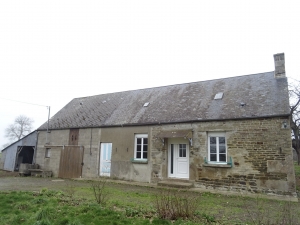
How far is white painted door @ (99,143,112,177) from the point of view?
1364 cm

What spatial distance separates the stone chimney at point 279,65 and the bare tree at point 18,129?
55746 mm

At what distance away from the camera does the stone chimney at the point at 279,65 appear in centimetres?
1153

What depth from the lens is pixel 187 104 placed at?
505 inches

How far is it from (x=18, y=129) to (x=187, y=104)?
52847 millimetres

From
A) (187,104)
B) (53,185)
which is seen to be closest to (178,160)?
(187,104)

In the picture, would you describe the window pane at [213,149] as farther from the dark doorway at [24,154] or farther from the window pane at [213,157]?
the dark doorway at [24,154]

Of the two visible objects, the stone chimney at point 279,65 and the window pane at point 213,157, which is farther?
the stone chimney at point 279,65

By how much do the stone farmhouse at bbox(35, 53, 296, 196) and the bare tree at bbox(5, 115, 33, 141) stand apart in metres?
41.7

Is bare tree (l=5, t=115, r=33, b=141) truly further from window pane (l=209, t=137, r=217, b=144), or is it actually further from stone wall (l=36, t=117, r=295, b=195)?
window pane (l=209, t=137, r=217, b=144)

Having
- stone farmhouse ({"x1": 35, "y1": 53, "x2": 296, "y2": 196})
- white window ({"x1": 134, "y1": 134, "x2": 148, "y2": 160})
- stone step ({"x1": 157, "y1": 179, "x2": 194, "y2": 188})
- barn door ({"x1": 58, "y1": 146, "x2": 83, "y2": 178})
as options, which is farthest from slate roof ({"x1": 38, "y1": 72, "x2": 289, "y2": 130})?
stone step ({"x1": 157, "y1": 179, "x2": 194, "y2": 188})

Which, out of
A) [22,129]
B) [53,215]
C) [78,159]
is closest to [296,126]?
[78,159]

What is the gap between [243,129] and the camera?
10.0m

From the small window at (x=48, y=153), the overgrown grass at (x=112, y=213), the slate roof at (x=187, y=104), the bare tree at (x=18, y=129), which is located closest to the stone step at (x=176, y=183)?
the overgrown grass at (x=112, y=213)

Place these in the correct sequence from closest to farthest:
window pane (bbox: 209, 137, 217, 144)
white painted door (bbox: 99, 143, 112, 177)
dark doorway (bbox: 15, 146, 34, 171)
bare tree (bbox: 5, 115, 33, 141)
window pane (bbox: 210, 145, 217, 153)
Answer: window pane (bbox: 210, 145, 217, 153), window pane (bbox: 209, 137, 217, 144), white painted door (bbox: 99, 143, 112, 177), dark doorway (bbox: 15, 146, 34, 171), bare tree (bbox: 5, 115, 33, 141)
